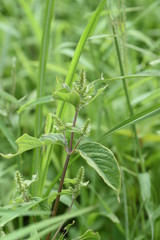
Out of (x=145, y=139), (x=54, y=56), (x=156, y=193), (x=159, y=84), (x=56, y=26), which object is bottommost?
(x=156, y=193)

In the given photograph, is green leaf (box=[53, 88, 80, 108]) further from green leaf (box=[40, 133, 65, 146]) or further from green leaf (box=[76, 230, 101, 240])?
green leaf (box=[76, 230, 101, 240])

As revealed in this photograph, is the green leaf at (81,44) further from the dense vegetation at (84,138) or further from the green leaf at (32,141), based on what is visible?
the green leaf at (32,141)

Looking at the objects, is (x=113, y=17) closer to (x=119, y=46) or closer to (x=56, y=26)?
(x=119, y=46)

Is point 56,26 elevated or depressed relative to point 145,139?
elevated

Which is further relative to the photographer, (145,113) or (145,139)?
(145,139)

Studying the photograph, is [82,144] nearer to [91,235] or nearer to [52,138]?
[52,138]

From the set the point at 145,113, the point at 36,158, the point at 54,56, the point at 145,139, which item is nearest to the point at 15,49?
the point at 54,56

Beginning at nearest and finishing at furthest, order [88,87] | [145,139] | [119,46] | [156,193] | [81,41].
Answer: [88,87] < [81,41] < [119,46] < [156,193] < [145,139]

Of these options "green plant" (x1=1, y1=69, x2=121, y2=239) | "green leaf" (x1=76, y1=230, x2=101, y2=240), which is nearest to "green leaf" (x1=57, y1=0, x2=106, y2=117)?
"green plant" (x1=1, y1=69, x2=121, y2=239)
